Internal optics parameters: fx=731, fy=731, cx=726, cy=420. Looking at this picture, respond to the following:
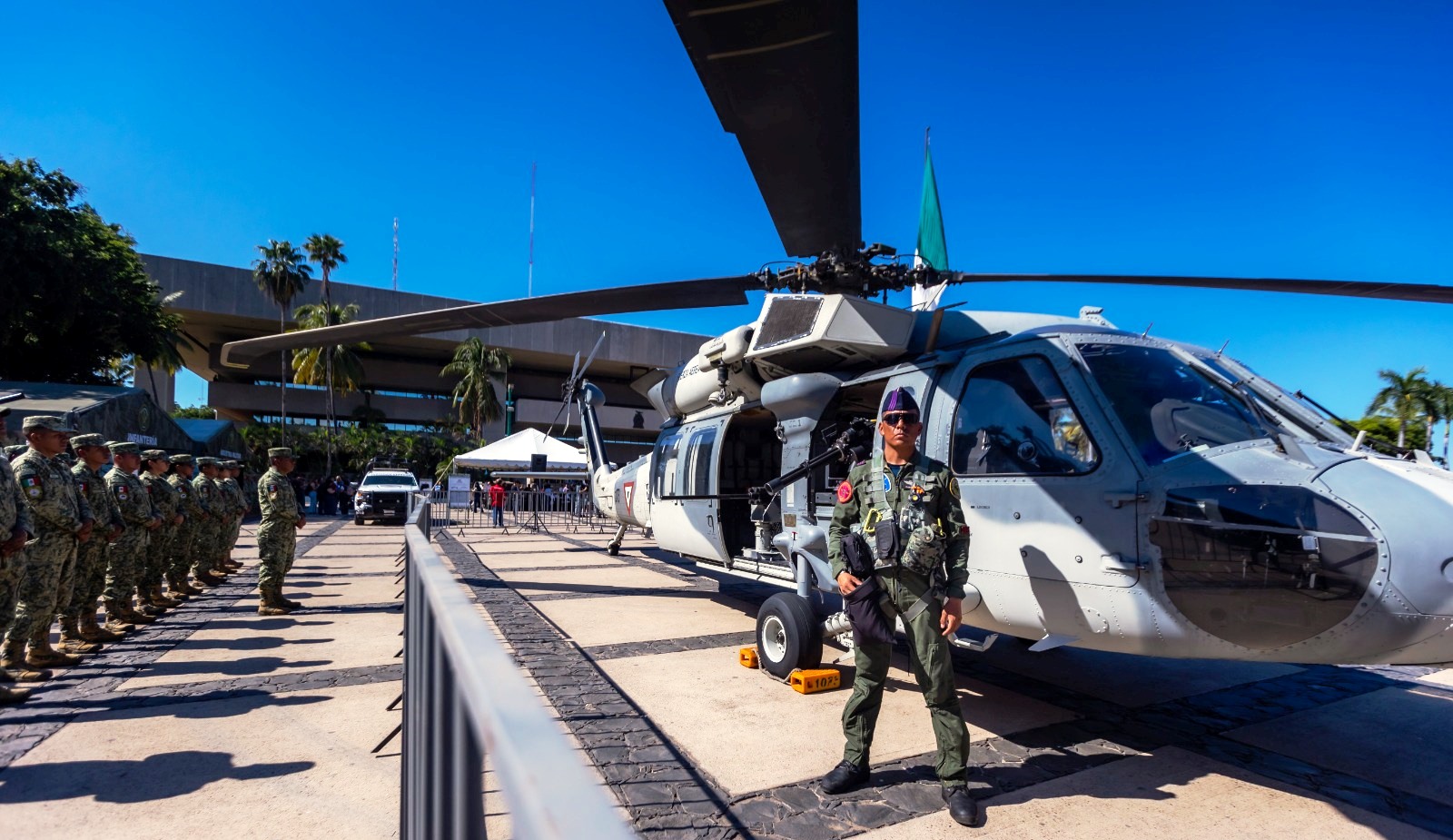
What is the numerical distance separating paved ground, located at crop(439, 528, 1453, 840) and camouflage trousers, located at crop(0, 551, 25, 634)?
3.41 metres

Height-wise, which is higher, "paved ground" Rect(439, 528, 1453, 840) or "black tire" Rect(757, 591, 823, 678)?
"black tire" Rect(757, 591, 823, 678)

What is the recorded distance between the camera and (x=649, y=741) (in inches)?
171

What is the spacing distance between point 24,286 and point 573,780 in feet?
87.5

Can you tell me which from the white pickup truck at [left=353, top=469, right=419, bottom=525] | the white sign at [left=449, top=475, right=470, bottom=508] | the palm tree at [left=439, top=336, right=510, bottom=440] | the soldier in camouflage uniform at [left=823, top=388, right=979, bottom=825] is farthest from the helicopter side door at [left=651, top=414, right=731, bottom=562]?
the palm tree at [left=439, top=336, right=510, bottom=440]

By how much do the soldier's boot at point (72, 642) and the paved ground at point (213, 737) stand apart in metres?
0.15

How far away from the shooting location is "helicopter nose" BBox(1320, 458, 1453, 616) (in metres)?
3.18

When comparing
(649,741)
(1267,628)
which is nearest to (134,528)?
(649,741)

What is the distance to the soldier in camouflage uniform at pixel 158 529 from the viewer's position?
7809 millimetres

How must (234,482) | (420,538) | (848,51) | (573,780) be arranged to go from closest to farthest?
1. (573,780)
2. (420,538)
3. (848,51)
4. (234,482)

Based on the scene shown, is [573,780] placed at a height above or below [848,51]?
below

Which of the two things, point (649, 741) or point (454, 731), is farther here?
point (649, 741)

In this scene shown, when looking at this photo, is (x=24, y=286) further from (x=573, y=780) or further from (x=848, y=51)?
(x=573, y=780)

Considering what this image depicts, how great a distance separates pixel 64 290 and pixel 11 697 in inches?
851

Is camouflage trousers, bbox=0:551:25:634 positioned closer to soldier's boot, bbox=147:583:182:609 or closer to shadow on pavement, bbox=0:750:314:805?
shadow on pavement, bbox=0:750:314:805
